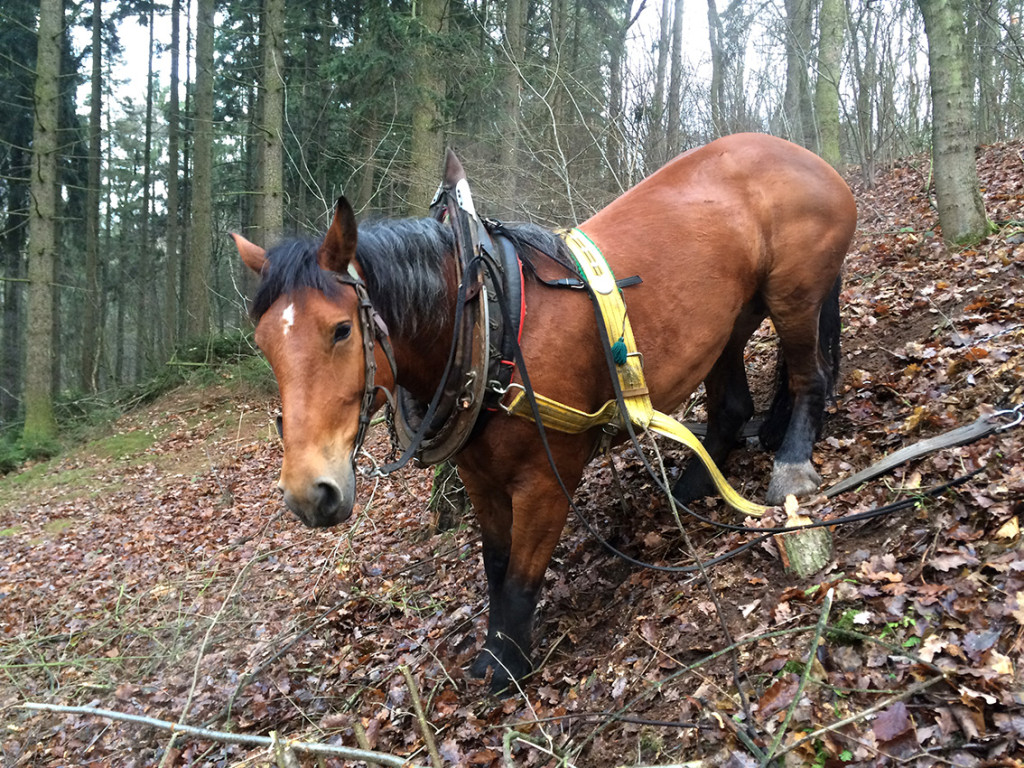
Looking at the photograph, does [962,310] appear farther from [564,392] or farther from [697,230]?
[564,392]

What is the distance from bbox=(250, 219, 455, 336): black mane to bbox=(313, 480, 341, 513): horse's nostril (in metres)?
0.69

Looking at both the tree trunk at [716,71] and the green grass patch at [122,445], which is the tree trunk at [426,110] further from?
the green grass patch at [122,445]

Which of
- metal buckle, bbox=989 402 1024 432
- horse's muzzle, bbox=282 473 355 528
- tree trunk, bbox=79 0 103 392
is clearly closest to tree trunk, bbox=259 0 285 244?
tree trunk, bbox=79 0 103 392

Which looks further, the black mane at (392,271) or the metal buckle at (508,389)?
the metal buckle at (508,389)

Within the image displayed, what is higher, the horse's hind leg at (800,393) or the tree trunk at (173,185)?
the tree trunk at (173,185)

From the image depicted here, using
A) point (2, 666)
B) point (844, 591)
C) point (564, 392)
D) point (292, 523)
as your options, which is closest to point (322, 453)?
point (564, 392)

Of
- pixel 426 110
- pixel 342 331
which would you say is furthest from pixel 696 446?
pixel 426 110

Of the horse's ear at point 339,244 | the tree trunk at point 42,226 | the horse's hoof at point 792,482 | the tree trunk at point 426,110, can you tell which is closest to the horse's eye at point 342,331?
the horse's ear at point 339,244

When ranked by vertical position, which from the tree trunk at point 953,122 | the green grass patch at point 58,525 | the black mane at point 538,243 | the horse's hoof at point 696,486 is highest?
the tree trunk at point 953,122

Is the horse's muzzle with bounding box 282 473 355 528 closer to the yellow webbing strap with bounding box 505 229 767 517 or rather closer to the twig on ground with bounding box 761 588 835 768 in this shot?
the yellow webbing strap with bounding box 505 229 767 517

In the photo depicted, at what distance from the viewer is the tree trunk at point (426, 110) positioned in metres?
9.44

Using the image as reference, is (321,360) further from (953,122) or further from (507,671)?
(953,122)

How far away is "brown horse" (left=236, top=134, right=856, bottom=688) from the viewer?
7.44 ft

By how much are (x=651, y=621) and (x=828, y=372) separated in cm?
200
